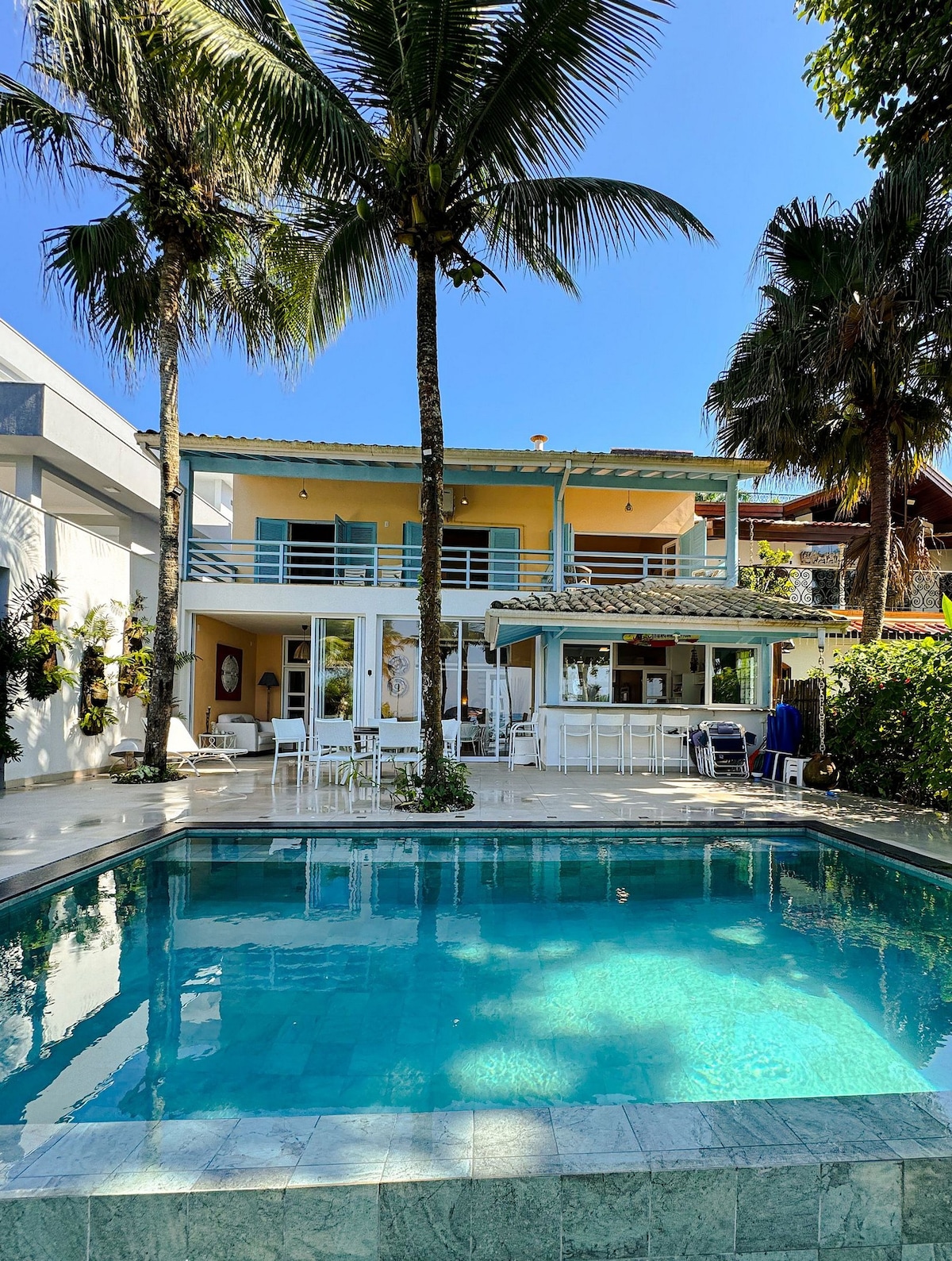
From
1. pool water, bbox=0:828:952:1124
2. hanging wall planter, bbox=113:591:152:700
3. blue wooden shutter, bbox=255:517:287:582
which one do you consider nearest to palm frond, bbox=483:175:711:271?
pool water, bbox=0:828:952:1124

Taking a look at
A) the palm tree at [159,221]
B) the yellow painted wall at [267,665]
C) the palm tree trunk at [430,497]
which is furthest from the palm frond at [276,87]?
the yellow painted wall at [267,665]

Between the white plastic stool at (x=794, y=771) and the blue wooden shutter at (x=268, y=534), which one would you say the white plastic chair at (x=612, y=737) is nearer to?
the white plastic stool at (x=794, y=771)

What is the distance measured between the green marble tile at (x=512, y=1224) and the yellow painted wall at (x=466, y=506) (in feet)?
51.8

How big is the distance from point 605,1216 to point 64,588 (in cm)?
1169

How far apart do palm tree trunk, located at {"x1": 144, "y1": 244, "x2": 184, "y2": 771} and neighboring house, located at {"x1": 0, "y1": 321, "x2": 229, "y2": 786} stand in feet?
4.83

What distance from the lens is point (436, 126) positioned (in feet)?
25.6

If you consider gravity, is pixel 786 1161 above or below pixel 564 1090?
above

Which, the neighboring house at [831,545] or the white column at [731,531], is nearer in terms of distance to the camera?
the white column at [731,531]

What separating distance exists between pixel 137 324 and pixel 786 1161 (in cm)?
1324

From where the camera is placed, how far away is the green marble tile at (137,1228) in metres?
1.97

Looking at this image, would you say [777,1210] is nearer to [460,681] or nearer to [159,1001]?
[159,1001]

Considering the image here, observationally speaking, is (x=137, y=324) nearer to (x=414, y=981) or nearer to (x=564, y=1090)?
(x=414, y=981)

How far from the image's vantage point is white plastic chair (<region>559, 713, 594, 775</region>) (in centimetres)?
1301

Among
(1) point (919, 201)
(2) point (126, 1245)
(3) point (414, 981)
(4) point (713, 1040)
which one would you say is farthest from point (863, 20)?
(2) point (126, 1245)
